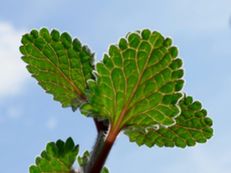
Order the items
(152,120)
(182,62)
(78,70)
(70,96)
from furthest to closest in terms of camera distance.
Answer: (70,96) → (78,70) → (152,120) → (182,62)

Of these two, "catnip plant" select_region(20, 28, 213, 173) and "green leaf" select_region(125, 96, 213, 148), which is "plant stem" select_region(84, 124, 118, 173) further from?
"green leaf" select_region(125, 96, 213, 148)

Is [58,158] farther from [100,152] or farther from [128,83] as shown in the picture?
[128,83]

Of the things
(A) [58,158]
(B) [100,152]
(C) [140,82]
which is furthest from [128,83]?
(A) [58,158]

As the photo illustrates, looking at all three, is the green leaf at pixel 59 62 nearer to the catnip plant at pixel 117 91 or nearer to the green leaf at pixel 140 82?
the catnip plant at pixel 117 91

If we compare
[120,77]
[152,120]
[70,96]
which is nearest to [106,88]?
[120,77]

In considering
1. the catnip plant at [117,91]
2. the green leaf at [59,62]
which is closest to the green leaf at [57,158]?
the catnip plant at [117,91]

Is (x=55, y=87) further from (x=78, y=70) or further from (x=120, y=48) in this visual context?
(x=120, y=48)

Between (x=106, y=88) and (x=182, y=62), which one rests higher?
(x=182, y=62)
